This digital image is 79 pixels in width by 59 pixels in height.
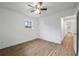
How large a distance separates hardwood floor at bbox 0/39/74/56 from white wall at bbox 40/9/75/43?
0.36ft

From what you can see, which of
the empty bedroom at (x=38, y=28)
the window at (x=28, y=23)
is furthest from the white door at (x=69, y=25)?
the window at (x=28, y=23)

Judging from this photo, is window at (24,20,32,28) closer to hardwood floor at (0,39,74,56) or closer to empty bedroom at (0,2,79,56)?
empty bedroom at (0,2,79,56)

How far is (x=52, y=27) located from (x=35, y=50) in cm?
50

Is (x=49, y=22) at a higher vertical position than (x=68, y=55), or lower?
higher

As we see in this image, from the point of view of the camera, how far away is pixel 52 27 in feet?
5.69

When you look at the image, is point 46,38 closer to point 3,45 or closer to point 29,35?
point 29,35

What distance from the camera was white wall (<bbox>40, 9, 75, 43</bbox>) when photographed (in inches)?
66.4

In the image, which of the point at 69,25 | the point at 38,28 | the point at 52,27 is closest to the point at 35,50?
the point at 38,28

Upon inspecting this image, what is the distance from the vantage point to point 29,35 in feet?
5.76

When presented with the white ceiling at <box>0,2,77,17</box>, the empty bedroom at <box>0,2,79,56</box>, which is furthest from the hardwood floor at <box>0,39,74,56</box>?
the white ceiling at <box>0,2,77,17</box>

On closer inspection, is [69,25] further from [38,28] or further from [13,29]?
[13,29]

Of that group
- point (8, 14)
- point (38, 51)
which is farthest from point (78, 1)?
point (8, 14)

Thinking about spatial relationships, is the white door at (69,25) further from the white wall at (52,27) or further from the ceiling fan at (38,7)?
the ceiling fan at (38,7)

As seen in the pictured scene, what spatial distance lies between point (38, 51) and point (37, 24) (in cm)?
48
